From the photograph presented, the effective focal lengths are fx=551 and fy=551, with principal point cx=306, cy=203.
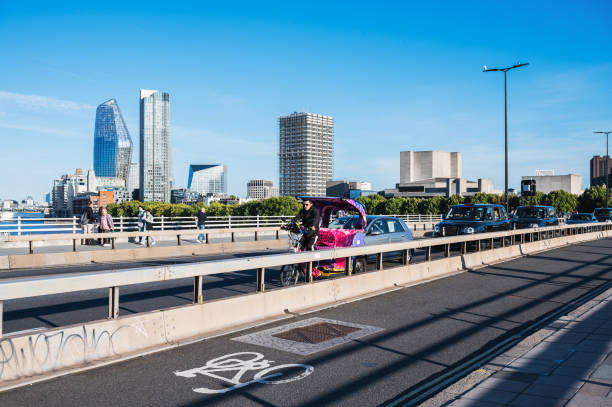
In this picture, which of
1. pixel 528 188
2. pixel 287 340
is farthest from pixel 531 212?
pixel 287 340

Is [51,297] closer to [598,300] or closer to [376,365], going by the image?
[376,365]

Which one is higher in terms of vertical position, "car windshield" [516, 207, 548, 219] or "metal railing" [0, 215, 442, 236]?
"car windshield" [516, 207, 548, 219]

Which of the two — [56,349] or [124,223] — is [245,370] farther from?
[124,223]

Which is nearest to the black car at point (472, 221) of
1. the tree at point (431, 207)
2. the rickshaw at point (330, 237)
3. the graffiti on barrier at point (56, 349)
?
the rickshaw at point (330, 237)

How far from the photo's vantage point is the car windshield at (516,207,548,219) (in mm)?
29327

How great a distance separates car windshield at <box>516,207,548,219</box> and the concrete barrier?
20.7 m

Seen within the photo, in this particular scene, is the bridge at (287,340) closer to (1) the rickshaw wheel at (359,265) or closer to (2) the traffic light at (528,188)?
(1) the rickshaw wheel at (359,265)

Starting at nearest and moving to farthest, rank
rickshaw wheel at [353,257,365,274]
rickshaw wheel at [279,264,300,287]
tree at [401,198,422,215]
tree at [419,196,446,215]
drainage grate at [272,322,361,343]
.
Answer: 1. drainage grate at [272,322,361,343]
2. rickshaw wheel at [279,264,300,287]
3. rickshaw wheel at [353,257,365,274]
4. tree at [401,198,422,215]
5. tree at [419,196,446,215]

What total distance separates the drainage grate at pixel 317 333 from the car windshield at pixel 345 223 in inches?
254

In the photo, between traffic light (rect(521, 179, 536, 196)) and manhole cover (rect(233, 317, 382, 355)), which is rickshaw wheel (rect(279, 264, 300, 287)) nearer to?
manhole cover (rect(233, 317, 382, 355))

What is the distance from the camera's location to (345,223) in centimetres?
1506

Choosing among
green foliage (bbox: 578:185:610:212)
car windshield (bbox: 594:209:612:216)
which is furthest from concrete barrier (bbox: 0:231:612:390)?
green foliage (bbox: 578:185:610:212)

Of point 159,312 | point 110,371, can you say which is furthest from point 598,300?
point 110,371

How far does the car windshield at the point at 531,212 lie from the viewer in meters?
29.3
